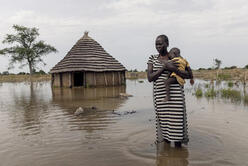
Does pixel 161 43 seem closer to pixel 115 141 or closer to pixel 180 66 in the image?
pixel 180 66

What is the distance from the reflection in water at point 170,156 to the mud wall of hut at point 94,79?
1501 cm

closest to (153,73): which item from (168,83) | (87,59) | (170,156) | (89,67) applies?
(168,83)

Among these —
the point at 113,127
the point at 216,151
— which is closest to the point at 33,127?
the point at 113,127

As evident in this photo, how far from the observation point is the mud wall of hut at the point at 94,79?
1841 centimetres

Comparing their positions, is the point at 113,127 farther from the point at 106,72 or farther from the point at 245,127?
the point at 106,72

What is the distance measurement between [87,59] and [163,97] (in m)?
15.9

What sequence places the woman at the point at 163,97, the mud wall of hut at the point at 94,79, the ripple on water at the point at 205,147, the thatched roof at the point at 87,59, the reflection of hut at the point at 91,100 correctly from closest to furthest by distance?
the ripple on water at the point at 205,147
the woman at the point at 163,97
the reflection of hut at the point at 91,100
the thatched roof at the point at 87,59
the mud wall of hut at the point at 94,79

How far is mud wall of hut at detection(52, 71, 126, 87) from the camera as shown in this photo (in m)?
18.4

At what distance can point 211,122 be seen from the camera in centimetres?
533

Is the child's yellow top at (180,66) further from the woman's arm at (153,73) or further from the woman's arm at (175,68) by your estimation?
the woman's arm at (153,73)

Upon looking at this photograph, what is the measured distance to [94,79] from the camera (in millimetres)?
18484

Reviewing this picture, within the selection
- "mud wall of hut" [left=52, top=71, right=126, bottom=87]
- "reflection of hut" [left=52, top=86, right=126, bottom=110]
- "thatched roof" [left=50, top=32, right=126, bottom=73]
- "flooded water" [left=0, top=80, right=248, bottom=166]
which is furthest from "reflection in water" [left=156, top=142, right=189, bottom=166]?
"mud wall of hut" [left=52, top=71, right=126, bottom=87]

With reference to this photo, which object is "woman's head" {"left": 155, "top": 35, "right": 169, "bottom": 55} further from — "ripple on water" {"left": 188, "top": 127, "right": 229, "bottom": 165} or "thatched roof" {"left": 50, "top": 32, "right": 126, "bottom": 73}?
"thatched roof" {"left": 50, "top": 32, "right": 126, "bottom": 73}

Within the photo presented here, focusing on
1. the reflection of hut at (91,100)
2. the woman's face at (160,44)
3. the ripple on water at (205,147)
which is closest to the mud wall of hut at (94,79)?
the reflection of hut at (91,100)
